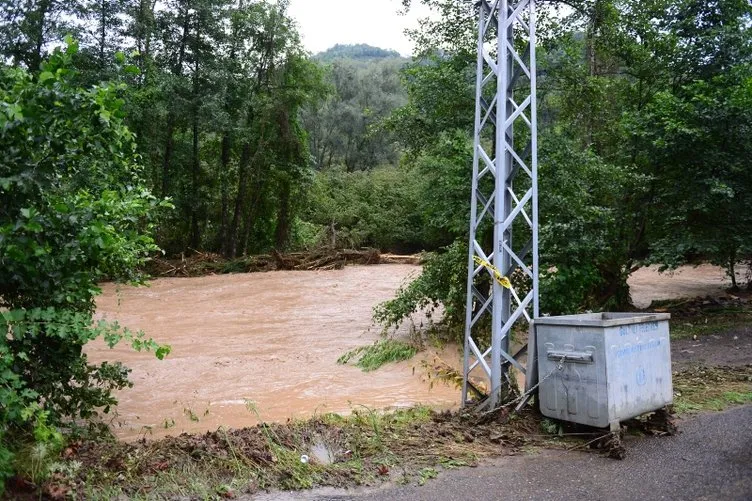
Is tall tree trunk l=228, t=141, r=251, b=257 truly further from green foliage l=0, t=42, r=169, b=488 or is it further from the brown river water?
green foliage l=0, t=42, r=169, b=488

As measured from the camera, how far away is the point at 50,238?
4.32m

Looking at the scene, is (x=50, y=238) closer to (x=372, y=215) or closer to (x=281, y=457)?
(x=281, y=457)

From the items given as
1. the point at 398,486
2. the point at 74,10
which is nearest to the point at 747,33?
the point at 398,486

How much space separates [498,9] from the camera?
250 inches

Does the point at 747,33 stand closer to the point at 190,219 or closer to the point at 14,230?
the point at 14,230

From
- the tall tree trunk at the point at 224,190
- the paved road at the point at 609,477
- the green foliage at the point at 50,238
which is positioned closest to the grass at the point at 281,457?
the paved road at the point at 609,477

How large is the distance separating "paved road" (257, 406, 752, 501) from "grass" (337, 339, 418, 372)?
502 cm

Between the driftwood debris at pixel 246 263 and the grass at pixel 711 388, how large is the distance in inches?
808

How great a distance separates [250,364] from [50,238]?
6338 millimetres

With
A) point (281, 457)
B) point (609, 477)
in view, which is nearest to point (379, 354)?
point (281, 457)

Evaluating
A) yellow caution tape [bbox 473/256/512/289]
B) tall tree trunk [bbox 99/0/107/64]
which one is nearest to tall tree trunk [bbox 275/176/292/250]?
tall tree trunk [bbox 99/0/107/64]

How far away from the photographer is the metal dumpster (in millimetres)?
5227

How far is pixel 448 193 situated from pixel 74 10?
22.1 meters

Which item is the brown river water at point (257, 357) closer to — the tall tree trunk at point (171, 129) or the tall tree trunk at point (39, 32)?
the tall tree trunk at point (171, 129)
